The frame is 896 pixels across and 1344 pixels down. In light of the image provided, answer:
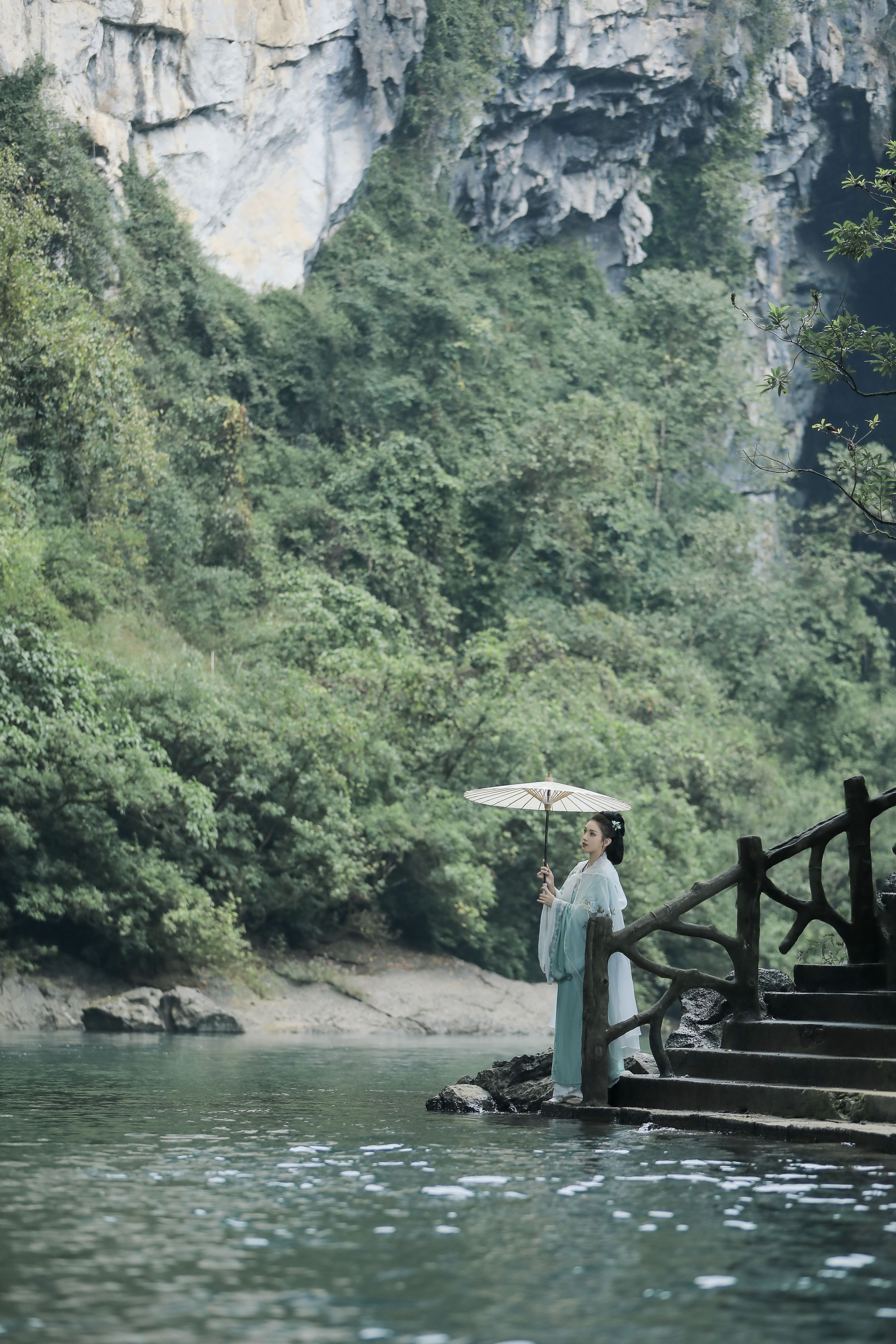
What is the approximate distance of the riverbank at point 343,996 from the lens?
22.8 meters

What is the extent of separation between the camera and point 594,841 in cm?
1003

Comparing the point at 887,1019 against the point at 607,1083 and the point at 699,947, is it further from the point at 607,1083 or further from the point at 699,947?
the point at 699,947

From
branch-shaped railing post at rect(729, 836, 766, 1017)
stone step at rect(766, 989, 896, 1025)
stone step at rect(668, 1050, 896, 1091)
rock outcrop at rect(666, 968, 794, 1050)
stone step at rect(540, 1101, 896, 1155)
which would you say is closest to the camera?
stone step at rect(540, 1101, 896, 1155)

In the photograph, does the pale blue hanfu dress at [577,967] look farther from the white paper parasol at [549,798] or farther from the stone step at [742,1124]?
the white paper parasol at [549,798]

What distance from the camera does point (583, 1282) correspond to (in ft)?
16.0

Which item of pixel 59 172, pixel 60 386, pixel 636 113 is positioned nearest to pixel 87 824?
pixel 60 386

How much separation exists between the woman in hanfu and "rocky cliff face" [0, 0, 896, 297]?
29.2 meters

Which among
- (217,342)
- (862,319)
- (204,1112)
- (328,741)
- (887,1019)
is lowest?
(204,1112)

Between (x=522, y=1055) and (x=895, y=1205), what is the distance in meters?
5.01

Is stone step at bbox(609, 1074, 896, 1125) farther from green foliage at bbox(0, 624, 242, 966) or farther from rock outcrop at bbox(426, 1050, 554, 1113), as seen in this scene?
green foliage at bbox(0, 624, 242, 966)

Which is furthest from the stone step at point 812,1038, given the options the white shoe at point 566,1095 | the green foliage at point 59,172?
the green foliage at point 59,172

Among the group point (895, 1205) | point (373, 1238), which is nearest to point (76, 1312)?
point (373, 1238)

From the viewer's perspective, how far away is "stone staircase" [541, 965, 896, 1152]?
334 inches

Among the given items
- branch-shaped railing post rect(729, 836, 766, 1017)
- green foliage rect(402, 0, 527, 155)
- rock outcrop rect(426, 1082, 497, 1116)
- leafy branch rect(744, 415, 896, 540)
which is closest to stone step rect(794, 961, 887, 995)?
branch-shaped railing post rect(729, 836, 766, 1017)
